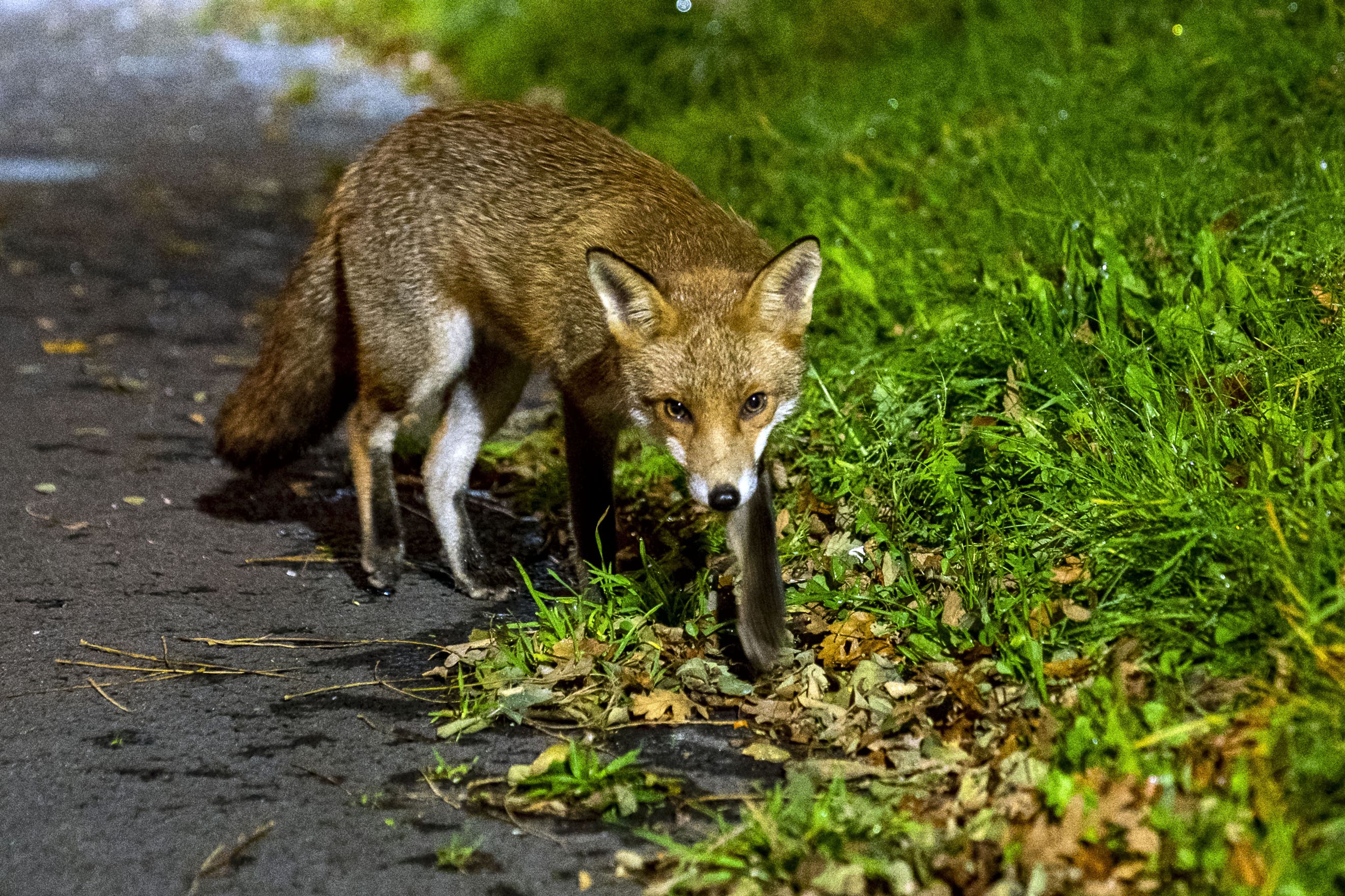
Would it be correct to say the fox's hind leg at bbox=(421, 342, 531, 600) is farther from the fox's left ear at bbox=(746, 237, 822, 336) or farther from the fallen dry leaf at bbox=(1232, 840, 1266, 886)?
the fallen dry leaf at bbox=(1232, 840, 1266, 886)

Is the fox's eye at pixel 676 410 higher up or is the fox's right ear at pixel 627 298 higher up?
the fox's right ear at pixel 627 298

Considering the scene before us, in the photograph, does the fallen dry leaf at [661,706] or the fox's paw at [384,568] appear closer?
the fallen dry leaf at [661,706]

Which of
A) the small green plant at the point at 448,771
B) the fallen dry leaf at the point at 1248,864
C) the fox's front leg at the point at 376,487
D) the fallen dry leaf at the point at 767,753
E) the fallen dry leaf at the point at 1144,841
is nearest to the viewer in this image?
the fallen dry leaf at the point at 1248,864

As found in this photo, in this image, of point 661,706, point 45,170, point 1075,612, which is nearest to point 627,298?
point 661,706

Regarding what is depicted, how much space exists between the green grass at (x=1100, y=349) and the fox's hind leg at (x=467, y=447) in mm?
1202

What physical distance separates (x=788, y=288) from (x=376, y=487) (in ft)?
6.31

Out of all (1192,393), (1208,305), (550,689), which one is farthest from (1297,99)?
(550,689)

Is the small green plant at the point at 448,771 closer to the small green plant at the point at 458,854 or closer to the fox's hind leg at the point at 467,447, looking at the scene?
the small green plant at the point at 458,854

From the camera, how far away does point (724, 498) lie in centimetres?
348

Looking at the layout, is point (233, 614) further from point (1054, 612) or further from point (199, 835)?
point (1054, 612)

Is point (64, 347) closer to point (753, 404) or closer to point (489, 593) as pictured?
point (489, 593)

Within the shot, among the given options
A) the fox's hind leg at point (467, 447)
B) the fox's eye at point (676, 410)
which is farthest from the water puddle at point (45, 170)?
the fox's eye at point (676, 410)

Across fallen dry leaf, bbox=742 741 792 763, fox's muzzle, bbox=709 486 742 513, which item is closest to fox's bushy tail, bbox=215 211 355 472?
fox's muzzle, bbox=709 486 742 513

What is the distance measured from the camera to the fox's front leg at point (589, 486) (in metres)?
4.28
